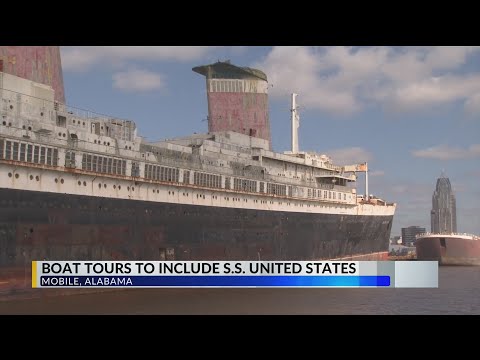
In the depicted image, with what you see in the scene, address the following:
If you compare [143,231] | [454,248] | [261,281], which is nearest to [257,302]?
[261,281]

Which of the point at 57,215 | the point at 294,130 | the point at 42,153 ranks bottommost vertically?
the point at 57,215

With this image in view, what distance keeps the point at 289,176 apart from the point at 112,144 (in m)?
25.6

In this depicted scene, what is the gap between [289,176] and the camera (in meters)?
55.0

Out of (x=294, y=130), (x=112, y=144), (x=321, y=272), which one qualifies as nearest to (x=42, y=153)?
(x=112, y=144)

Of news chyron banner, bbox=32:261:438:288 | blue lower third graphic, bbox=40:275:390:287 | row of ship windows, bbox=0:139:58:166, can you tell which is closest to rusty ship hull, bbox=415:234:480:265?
news chyron banner, bbox=32:261:438:288

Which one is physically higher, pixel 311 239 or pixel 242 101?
pixel 242 101

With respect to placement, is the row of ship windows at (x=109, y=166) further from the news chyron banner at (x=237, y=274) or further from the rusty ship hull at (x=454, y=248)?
the rusty ship hull at (x=454, y=248)

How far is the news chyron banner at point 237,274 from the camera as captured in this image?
67.6 ft

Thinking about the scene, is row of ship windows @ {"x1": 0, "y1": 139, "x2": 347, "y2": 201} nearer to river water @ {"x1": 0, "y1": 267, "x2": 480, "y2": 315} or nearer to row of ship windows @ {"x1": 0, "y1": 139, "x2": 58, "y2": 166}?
row of ship windows @ {"x1": 0, "y1": 139, "x2": 58, "y2": 166}

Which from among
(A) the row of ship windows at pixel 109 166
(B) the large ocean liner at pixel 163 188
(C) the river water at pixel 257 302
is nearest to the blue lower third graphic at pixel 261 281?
(C) the river water at pixel 257 302

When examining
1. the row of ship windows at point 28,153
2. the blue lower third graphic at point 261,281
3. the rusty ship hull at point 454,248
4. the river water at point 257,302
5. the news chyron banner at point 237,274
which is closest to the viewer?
the blue lower third graphic at point 261,281

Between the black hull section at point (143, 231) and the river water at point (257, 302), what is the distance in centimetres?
278

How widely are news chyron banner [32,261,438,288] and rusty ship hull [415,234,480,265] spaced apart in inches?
2106
